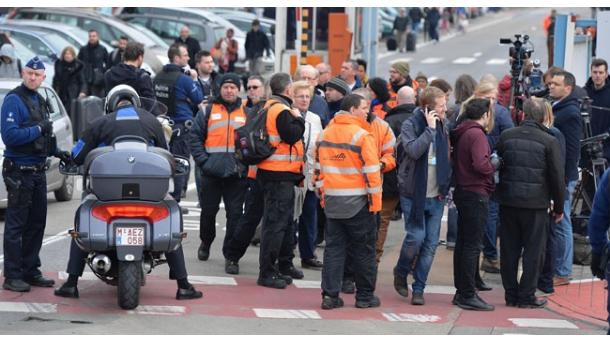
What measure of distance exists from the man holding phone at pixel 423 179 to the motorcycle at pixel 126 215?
1891mm

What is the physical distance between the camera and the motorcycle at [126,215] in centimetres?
1058

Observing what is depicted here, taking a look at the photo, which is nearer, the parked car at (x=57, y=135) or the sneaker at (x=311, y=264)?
the sneaker at (x=311, y=264)

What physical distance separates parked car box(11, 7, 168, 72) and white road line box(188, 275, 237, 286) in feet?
62.8

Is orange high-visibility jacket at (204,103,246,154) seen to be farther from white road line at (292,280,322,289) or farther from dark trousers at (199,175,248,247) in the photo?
white road line at (292,280,322,289)

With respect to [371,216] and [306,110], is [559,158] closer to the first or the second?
[371,216]

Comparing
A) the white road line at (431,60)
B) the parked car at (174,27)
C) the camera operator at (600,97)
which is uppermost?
the parked car at (174,27)

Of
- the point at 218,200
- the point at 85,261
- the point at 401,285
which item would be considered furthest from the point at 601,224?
the point at 218,200

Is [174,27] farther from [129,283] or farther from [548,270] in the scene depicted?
[129,283]

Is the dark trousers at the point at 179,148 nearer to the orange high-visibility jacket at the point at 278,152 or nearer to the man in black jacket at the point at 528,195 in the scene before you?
the orange high-visibility jacket at the point at 278,152

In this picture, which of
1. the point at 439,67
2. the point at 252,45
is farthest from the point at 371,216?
the point at 439,67

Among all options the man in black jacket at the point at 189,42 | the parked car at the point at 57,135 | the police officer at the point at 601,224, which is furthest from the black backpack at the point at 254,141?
the man in black jacket at the point at 189,42

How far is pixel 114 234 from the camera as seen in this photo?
10.6 meters

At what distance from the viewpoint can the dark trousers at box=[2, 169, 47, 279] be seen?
452 inches

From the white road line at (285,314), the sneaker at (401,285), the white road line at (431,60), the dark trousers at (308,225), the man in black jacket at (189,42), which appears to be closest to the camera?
the white road line at (285,314)
